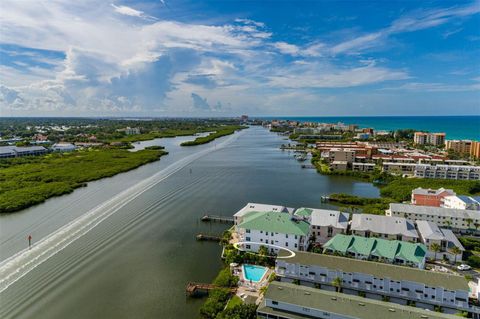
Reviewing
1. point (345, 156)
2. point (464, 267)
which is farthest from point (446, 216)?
point (345, 156)

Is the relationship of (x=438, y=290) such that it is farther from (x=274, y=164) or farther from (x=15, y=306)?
(x=274, y=164)

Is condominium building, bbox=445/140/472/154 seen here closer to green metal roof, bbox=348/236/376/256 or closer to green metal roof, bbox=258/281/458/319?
green metal roof, bbox=348/236/376/256

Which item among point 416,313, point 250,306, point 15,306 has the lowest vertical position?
point 15,306

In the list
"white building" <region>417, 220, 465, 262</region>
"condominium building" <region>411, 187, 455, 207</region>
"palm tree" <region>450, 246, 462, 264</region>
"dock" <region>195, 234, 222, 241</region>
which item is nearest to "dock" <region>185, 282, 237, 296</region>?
"dock" <region>195, 234, 222, 241</region>

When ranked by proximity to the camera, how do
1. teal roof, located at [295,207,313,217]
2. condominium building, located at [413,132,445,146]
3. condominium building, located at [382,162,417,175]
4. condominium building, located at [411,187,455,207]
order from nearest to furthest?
1. teal roof, located at [295,207,313,217]
2. condominium building, located at [411,187,455,207]
3. condominium building, located at [382,162,417,175]
4. condominium building, located at [413,132,445,146]

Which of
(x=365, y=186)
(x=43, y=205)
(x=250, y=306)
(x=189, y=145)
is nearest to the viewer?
(x=250, y=306)

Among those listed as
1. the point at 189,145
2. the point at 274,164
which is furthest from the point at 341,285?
the point at 189,145
